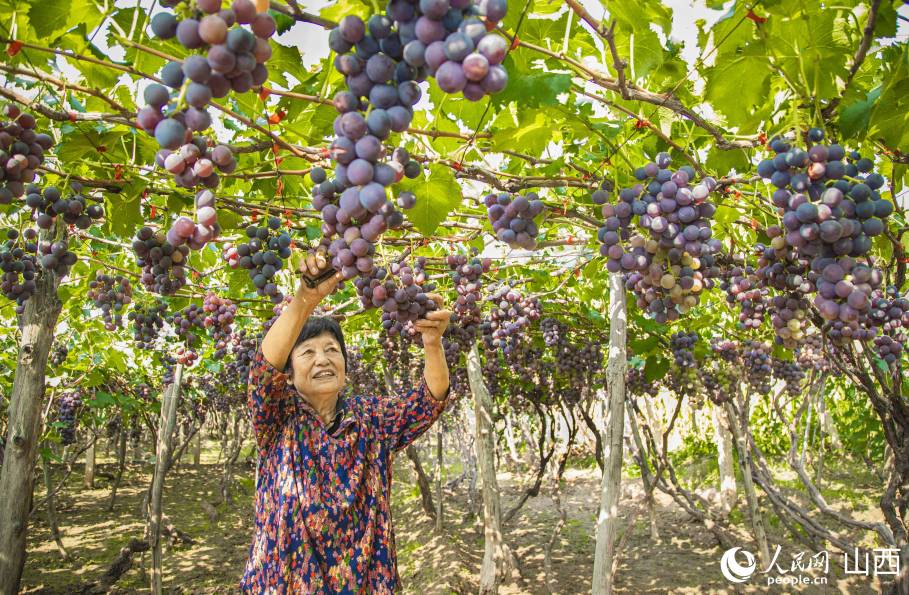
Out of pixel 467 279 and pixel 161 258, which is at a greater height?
pixel 467 279

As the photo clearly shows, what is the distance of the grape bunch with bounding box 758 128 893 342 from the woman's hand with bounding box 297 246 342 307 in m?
1.32

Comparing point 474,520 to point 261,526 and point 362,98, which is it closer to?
point 261,526

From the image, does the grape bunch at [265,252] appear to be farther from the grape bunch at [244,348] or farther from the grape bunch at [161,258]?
the grape bunch at [244,348]

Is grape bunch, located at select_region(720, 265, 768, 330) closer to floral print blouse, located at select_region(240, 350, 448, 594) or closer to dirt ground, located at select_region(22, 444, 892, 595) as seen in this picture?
floral print blouse, located at select_region(240, 350, 448, 594)

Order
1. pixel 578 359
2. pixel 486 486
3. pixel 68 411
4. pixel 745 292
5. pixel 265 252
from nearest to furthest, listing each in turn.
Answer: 1. pixel 265 252
2. pixel 745 292
3. pixel 486 486
4. pixel 578 359
5. pixel 68 411

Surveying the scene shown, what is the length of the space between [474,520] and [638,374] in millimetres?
4939

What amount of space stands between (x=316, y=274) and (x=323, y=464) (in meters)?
1.35

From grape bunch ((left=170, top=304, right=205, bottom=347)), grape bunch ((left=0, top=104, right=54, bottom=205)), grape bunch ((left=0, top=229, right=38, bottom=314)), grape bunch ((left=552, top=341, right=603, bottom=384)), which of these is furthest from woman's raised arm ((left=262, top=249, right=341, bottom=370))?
grape bunch ((left=552, top=341, right=603, bottom=384))

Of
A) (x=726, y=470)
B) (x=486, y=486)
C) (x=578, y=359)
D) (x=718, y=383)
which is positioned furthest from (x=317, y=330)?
(x=726, y=470)

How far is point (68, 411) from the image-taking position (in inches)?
419

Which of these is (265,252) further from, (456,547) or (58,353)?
(456,547)

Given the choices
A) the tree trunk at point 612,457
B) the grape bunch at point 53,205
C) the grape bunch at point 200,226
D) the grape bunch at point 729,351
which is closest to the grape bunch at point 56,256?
the grape bunch at point 53,205

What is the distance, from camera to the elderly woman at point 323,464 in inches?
93.9

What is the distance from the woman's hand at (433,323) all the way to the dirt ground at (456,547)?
4.48m
